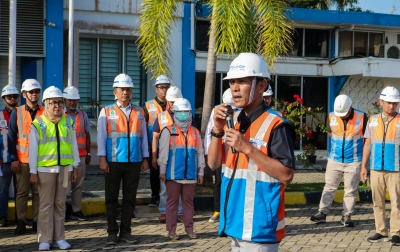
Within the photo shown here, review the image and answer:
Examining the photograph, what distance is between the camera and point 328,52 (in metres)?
22.1

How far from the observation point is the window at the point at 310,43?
21.6 metres

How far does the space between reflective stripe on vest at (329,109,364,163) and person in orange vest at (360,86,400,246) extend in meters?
0.85

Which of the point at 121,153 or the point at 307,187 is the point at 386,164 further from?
the point at 307,187

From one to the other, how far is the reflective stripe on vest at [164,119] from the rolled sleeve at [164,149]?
441 millimetres

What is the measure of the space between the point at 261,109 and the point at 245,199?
24.9 inches

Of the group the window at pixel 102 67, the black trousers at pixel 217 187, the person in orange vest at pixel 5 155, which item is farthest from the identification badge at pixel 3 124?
the window at pixel 102 67

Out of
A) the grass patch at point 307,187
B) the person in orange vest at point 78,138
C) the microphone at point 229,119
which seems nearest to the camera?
the microphone at point 229,119

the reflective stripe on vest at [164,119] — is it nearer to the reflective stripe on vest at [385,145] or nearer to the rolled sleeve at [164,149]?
the rolled sleeve at [164,149]

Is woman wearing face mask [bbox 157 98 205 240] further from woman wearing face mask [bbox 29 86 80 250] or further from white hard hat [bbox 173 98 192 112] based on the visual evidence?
woman wearing face mask [bbox 29 86 80 250]

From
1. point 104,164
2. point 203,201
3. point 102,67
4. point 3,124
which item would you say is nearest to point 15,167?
point 3,124

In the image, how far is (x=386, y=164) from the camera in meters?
9.09

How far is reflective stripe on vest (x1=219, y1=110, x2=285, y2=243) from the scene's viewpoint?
4418mm

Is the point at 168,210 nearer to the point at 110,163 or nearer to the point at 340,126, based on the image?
the point at 110,163

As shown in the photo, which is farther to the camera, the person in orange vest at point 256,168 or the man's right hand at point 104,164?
the man's right hand at point 104,164
